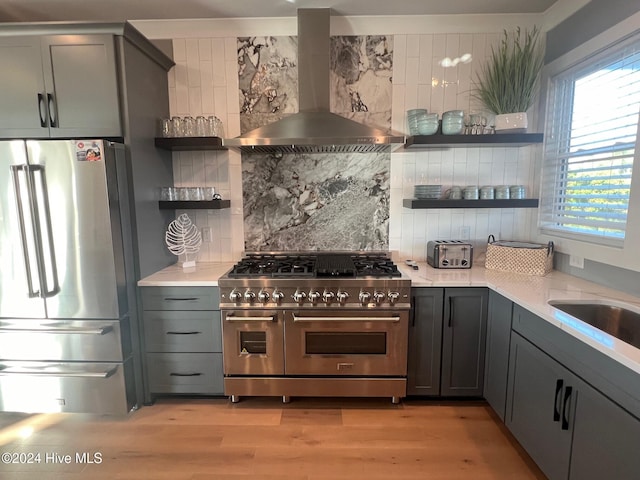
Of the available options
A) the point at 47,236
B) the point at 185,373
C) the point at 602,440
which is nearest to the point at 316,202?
the point at 185,373

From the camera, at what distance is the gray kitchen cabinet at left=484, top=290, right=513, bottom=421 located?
6.66ft

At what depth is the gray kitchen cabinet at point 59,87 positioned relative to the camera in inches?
83.1

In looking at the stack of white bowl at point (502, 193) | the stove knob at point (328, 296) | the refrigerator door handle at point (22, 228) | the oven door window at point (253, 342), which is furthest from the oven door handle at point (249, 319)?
the stack of white bowl at point (502, 193)

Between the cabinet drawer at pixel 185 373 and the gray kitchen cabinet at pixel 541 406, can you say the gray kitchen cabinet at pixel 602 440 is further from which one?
the cabinet drawer at pixel 185 373

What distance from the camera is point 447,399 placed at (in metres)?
2.47

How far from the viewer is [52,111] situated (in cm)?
217

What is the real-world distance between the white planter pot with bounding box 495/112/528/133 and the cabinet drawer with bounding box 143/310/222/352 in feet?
7.89

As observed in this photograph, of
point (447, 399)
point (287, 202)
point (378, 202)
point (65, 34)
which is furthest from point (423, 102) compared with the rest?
point (65, 34)

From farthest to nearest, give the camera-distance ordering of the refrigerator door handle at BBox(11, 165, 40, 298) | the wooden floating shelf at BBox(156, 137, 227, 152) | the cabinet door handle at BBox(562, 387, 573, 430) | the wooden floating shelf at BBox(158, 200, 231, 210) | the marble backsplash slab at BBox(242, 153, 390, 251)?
1. the marble backsplash slab at BBox(242, 153, 390, 251)
2. the wooden floating shelf at BBox(158, 200, 231, 210)
3. the wooden floating shelf at BBox(156, 137, 227, 152)
4. the refrigerator door handle at BBox(11, 165, 40, 298)
5. the cabinet door handle at BBox(562, 387, 573, 430)

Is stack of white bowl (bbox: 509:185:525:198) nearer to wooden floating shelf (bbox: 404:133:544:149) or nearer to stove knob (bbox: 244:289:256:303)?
wooden floating shelf (bbox: 404:133:544:149)

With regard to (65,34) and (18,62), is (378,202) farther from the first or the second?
(18,62)

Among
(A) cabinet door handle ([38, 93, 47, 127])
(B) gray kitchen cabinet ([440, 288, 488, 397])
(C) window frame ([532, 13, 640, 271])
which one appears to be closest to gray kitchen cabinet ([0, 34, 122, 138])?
(A) cabinet door handle ([38, 93, 47, 127])

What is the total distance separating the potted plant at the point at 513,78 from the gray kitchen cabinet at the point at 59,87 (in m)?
2.61

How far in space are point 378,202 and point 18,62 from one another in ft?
8.57
